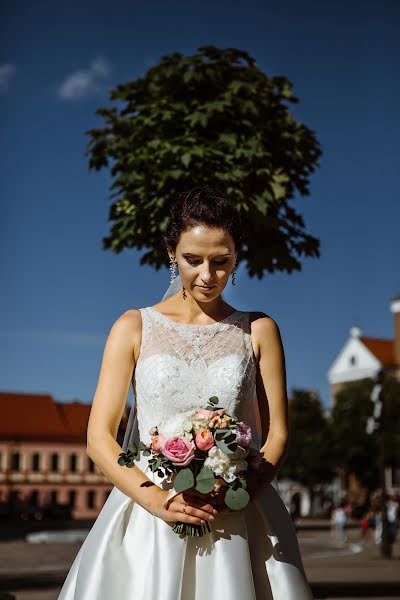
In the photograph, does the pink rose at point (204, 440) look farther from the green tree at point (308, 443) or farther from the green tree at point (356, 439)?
the green tree at point (308, 443)

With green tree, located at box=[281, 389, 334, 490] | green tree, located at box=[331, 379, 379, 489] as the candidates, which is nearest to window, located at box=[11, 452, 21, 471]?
green tree, located at box=[281, 389, 334, 490]

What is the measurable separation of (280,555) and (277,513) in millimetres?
174

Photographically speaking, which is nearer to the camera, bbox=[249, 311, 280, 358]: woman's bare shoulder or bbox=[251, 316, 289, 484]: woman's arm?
bbox=[251, 316, 289, 484]: woman's arm

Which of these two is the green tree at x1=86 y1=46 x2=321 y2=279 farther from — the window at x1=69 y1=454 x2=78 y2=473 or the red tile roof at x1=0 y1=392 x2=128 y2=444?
the window at x1=69 y1=454 x2=78 y2=473

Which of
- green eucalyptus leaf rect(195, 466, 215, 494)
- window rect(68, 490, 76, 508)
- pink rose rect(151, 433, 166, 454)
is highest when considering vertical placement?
pink rose rect(151, 433, 166, 454)

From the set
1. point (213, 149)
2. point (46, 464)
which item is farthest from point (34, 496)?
point (213, 149)

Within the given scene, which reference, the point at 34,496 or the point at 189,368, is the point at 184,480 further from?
the point at 34,496

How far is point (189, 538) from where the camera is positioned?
3.67 meters

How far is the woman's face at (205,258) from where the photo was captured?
371 cm

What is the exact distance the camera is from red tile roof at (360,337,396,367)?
91062 mm

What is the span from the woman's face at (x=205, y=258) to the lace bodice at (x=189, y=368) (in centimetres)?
23

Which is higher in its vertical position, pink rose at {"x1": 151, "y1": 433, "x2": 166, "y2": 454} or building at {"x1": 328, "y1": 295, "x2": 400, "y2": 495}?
building at {"x1": 328, "y1": 295, "x2": 400, "y2": 495}

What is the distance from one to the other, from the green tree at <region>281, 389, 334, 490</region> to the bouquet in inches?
2503

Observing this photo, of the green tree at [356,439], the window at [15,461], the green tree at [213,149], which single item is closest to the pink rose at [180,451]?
the green tree at [213,149]
